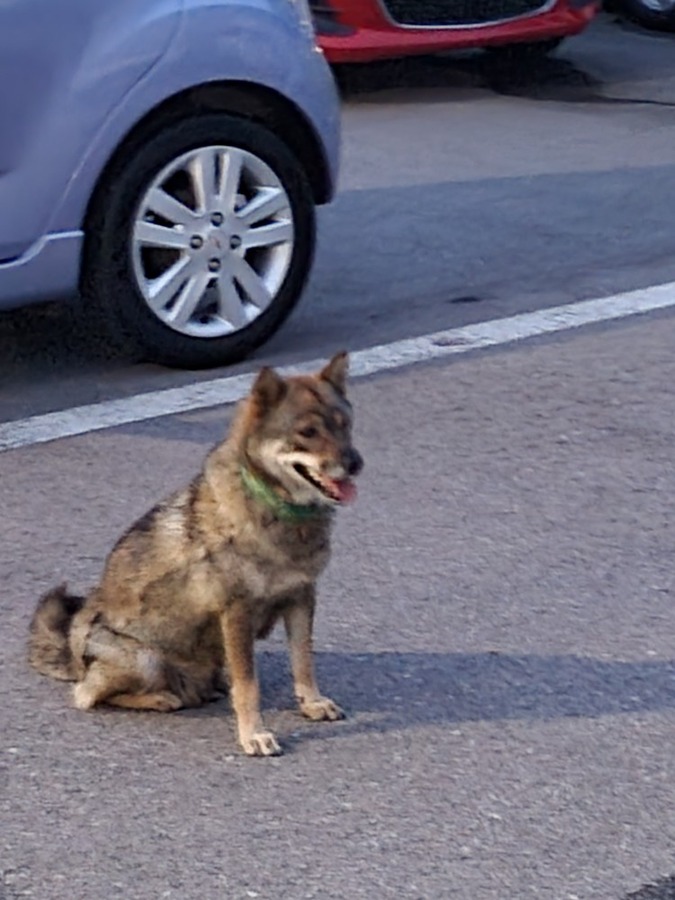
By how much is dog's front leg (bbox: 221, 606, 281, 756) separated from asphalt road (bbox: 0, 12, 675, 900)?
0.14 ft

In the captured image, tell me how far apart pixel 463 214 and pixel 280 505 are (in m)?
5.17

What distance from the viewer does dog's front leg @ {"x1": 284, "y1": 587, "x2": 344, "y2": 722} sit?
409 cm

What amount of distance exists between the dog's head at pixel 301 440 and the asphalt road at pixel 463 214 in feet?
7.87

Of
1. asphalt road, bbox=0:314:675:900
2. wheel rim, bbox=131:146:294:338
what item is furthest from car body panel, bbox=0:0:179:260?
asphalt road, bbox=0:314:675:900

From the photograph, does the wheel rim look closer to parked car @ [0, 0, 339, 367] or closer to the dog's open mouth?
parked car @ [0, 0, 339, 367]

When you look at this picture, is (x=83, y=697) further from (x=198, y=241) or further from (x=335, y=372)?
(x=198, y=241)

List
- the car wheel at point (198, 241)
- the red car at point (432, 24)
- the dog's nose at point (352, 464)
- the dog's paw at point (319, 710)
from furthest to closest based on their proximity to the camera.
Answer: the red car at point (432, 24), the car wheel at point (198, 241), the dog's paw at point (319, 710), the dog's nose at point (352, 464)

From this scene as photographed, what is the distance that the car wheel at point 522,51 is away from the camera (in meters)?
12.6

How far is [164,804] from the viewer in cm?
381

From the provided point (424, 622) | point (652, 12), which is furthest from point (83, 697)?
point (652, 12)

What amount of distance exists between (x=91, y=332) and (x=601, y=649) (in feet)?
9.97

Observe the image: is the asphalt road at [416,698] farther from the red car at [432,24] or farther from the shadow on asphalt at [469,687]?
the red car at [432,24]

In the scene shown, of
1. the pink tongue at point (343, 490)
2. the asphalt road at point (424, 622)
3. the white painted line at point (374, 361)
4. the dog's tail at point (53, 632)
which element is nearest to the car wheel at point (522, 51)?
the asphalt road at point (424, 622)

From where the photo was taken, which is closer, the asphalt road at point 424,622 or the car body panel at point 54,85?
the asphalt road at point 424,622
